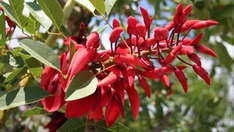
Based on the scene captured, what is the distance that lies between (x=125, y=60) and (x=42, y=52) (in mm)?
122

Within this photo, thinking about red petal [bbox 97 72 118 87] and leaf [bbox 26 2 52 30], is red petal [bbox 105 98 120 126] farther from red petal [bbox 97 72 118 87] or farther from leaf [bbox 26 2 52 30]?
leaf [bbox 26 2 52 30]

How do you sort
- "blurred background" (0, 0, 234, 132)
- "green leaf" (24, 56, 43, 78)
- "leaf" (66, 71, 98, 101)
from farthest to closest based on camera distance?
"blurred background" (0, 0, 234, 132)
"green leaf" (24, 56, 43, 78)
"leaf" (66, 71, 98, 101)

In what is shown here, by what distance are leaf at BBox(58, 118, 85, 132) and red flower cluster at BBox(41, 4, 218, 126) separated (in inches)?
4.4

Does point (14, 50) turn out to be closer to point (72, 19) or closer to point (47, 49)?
point (47, 49)

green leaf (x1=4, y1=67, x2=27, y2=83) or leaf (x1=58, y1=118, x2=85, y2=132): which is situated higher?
green leaf (x1=4, y1=67, x2=27, y2=83)

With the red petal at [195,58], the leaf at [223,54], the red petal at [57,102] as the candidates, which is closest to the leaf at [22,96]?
the red petal at [57,102]

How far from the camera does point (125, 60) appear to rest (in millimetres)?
567

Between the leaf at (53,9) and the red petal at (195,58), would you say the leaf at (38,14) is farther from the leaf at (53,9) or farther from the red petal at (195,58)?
the red petal at (195,58)

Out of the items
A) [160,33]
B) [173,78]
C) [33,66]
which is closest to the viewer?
[160,33]

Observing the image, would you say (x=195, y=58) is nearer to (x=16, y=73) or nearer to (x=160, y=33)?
(x=160, y=33)

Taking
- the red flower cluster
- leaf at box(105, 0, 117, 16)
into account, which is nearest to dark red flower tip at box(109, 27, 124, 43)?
the red flower cluster

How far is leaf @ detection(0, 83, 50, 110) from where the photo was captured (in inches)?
23.0

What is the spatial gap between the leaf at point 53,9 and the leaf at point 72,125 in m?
0.19

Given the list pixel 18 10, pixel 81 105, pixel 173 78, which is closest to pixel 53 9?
pixel 18 10
